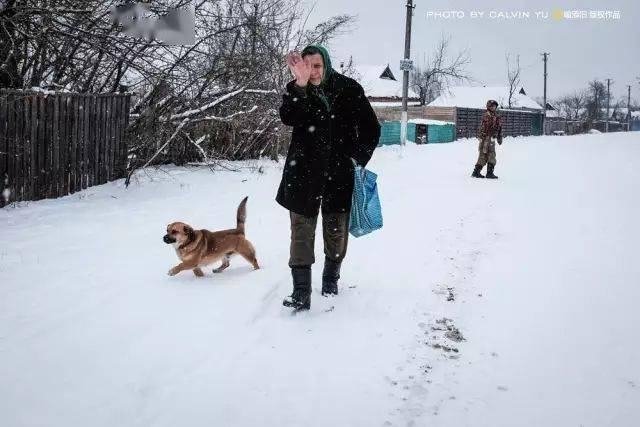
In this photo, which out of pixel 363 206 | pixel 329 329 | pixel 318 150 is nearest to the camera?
pixel 329 329

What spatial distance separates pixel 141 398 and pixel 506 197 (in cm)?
768

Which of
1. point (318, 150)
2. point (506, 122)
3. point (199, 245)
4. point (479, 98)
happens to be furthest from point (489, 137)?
point (479, 98)

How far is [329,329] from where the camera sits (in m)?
3.36

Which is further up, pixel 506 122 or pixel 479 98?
pixel 479 98

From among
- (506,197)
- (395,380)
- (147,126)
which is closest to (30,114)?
(147,126)

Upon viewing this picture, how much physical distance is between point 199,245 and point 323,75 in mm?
1895

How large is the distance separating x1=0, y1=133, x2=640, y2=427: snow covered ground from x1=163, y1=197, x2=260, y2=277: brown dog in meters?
0.19

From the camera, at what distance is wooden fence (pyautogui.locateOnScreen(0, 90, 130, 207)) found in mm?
6609

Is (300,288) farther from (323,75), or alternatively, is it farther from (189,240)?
(323,75)

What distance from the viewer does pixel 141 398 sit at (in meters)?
2.48

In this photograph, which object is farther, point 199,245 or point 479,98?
point 479,98

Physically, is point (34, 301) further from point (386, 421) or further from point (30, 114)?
point (30, 114)

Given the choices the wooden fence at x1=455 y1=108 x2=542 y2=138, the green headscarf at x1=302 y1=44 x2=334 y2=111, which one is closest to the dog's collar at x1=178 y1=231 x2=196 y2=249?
the green headscarf at x1=302 y1=44 x2=334 y2=111

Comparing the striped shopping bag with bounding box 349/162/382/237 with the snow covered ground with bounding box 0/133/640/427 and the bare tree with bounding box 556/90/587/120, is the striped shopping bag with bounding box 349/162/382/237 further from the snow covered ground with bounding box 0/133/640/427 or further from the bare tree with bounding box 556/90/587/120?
the bare tree with bounding box 556/90/587/120
